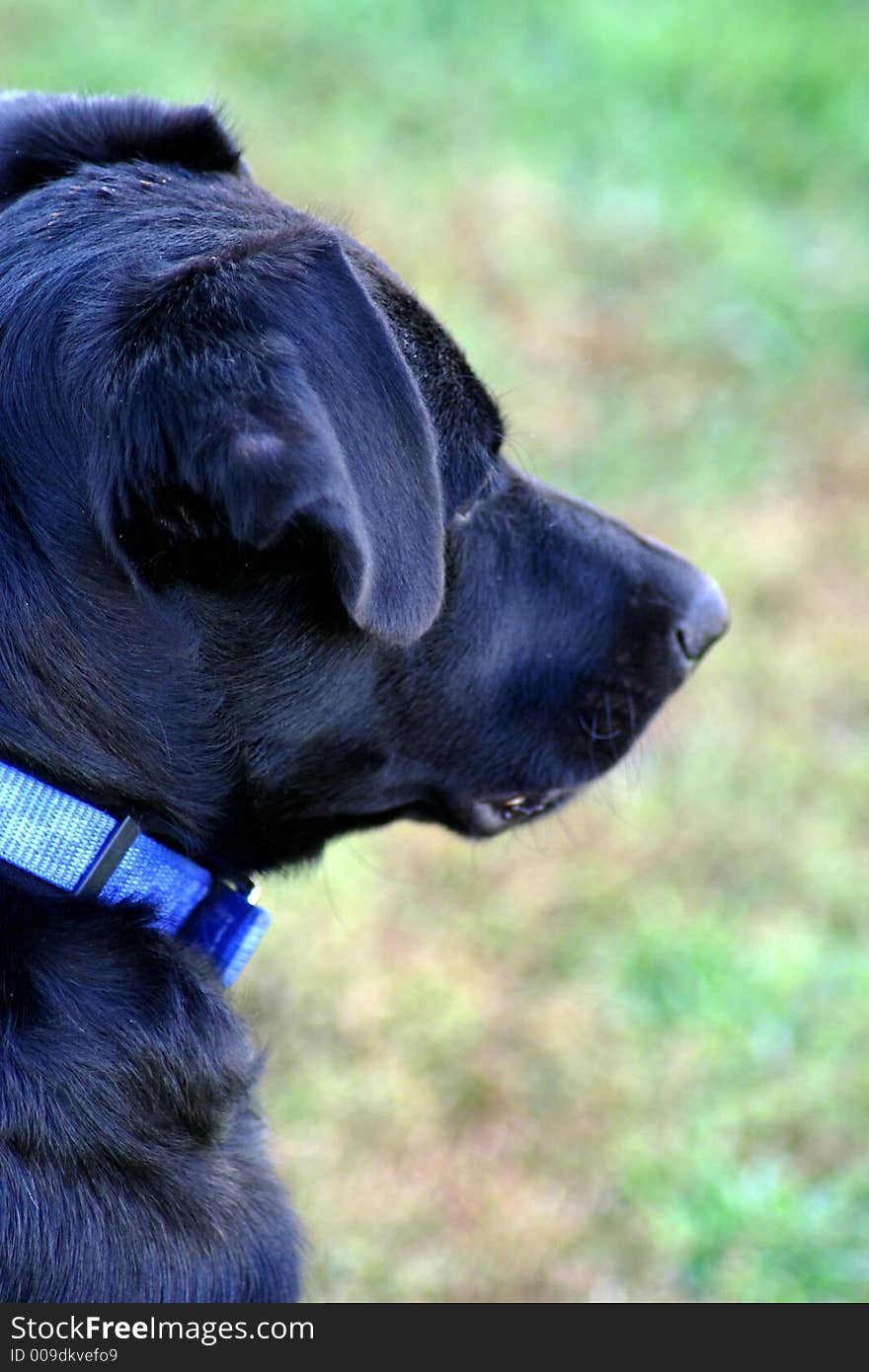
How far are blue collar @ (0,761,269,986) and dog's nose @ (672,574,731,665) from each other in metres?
0.77

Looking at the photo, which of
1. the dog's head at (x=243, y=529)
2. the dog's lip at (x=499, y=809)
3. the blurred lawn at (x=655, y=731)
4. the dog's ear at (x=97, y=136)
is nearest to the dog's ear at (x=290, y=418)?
the dog's head at (x=243, y=529)

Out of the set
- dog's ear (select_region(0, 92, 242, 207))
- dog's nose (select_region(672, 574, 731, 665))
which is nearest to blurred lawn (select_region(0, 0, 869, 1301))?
dog's nose (select_region(672, 574, 731, 665))

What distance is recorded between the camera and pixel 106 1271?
1.65 metres

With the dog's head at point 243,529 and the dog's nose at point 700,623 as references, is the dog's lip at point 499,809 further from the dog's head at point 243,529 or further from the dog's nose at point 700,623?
the dog's nose at point 700,623

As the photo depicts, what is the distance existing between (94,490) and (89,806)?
0.35m

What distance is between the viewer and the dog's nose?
7.43 ft

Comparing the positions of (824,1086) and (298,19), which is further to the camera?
(298,19)

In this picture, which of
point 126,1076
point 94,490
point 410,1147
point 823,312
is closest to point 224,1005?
point 126,1076

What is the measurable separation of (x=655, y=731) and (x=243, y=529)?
6.27 ft

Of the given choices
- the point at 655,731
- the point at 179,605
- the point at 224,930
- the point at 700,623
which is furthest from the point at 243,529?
the point at 655,731

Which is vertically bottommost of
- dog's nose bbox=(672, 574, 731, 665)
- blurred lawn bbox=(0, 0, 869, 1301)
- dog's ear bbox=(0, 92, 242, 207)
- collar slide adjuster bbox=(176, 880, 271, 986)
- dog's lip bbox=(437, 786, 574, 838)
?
blurred lawn bbox=(0, 0, 869, 1301)

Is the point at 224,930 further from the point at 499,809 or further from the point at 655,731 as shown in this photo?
the point at 655,731

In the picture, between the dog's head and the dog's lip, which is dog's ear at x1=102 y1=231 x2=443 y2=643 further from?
the dog's lip

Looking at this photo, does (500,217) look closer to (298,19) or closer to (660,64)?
(660,64)
